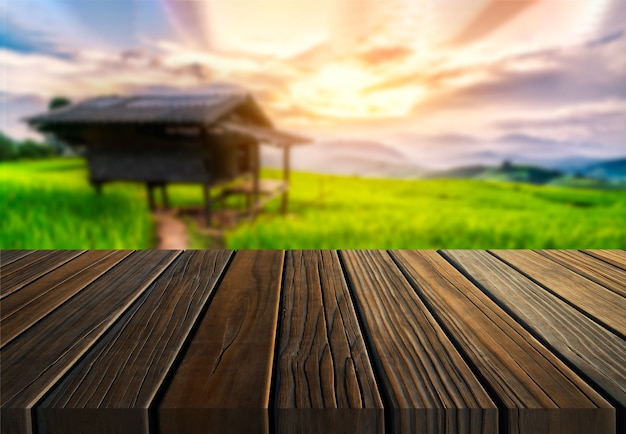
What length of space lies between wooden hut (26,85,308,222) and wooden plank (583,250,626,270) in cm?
448

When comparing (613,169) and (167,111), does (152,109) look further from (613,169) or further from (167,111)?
(613,169)

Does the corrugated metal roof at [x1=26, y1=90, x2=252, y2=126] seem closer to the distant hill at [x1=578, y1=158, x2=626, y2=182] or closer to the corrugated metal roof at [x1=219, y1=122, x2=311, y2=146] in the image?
the corrugated metal roof at [x1=219, y1=122, x2=311, y2=146]

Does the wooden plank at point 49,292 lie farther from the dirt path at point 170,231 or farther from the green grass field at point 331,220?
the dirt path at point 170,231

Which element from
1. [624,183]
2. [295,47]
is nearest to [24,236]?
[295,47]

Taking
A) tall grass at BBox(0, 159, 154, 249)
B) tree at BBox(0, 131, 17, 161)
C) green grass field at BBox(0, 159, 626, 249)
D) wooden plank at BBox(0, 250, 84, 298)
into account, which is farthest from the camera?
tree at BBox(0, 131, 17, 161)

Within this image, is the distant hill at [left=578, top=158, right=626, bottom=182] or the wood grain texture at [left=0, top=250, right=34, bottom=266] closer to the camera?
the wood grain texture at [left=0, top=250, right=34, bottom=266]

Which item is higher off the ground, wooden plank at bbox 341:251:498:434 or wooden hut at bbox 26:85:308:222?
wooden hut at bbox 26:85:308:222

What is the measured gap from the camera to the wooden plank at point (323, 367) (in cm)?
46

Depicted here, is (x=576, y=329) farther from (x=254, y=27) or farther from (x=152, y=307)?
(x=254, y=27)

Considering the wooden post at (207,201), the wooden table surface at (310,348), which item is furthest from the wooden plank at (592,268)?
the wooden post at (207,201)

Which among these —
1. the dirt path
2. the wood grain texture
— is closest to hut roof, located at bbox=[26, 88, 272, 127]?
the dirt path

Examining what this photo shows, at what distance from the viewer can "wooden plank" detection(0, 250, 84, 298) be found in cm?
93

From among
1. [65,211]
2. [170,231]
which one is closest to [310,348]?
[170,231]

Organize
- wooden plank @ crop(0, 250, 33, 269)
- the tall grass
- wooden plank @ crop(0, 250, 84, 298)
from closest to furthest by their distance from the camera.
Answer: wooden plank @ crop(0, 250, 84, 298), wooden plank @ crop(0, 250, 33, 269), the tall grass
